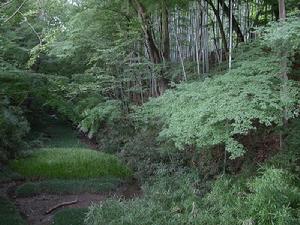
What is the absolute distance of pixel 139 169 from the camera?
373 inches

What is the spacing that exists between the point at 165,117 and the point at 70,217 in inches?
100

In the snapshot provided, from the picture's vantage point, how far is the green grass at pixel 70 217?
6823mm

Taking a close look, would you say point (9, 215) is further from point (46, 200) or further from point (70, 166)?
point (70, 166)

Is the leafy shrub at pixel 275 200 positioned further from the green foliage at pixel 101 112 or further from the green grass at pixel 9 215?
the green foliage at pixel 101 112

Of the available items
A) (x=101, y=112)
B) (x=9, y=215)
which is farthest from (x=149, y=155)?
(x=9, y=215)

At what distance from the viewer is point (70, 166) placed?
10.6m

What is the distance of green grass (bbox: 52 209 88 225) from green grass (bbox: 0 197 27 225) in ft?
1.94

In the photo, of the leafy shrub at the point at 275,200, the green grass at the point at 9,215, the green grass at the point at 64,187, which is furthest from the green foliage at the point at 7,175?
the leafy shrub at the point at 275,200

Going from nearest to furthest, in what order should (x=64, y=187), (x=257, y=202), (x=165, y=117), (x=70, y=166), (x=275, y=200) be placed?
(x=275, y=200) < (x=257, y=202) < (x=165, y=117) < (x=64, y=187) < (x=70, y=166)

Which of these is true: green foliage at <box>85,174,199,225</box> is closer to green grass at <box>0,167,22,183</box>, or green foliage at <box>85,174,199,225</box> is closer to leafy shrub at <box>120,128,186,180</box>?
leafy shrub at <box>120,128,186,180</box>

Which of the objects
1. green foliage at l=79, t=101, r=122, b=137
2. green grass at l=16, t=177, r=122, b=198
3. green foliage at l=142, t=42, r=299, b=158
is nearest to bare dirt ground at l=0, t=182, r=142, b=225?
green grass at l=16, t=177, r=122, b=198

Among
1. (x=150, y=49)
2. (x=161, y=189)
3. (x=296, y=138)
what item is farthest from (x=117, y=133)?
(x=296, y=138)

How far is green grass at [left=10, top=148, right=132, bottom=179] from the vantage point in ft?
33.3

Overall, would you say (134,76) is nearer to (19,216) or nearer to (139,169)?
(139,169)
